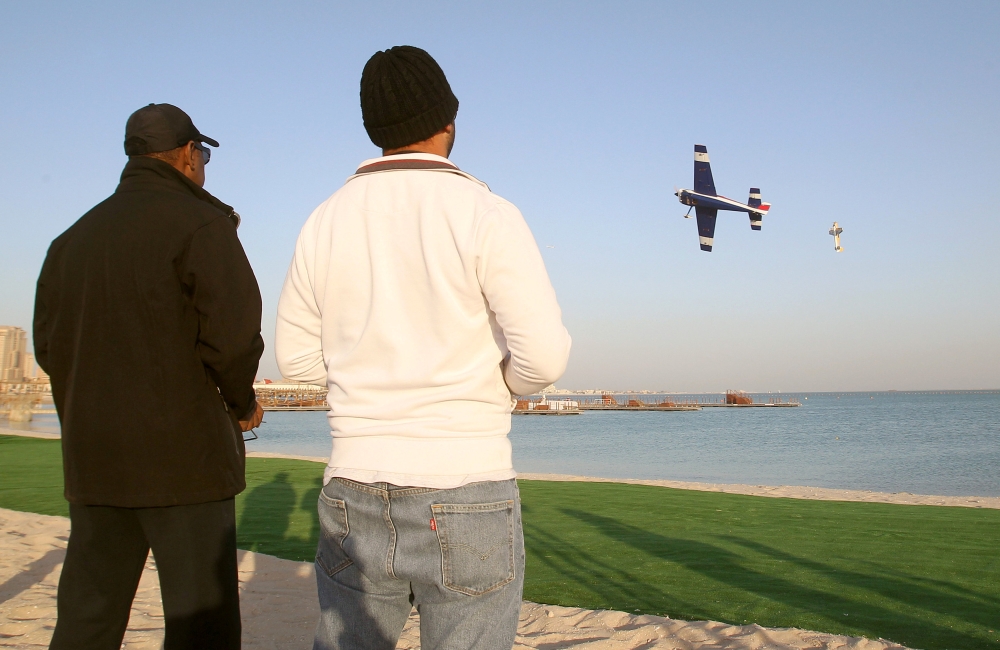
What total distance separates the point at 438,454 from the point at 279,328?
1.80 feet

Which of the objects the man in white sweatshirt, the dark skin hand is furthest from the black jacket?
A: the man in white sweatshirt

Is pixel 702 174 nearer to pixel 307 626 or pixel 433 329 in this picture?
pixel 307 626

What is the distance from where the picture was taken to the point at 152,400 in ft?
5.64

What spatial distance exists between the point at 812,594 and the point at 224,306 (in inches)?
165

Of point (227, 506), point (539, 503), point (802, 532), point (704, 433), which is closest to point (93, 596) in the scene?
point (227, 506)

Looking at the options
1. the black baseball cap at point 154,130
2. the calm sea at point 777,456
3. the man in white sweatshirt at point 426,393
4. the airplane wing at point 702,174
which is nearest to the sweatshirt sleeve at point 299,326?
the man in white sweatshirt at point 426,393

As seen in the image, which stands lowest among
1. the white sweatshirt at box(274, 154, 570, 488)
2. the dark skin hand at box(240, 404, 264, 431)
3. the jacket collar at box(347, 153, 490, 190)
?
the dark skin hand at box(240, 404, 264, 431)

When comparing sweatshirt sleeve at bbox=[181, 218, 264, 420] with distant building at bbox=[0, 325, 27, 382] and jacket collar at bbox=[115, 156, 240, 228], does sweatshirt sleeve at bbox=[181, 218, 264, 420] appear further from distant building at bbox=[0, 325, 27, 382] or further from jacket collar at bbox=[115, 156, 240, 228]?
distant building at bbox=[0, 325, 27, 382]

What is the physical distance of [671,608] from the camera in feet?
14.0

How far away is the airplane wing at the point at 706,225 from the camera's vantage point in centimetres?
2222

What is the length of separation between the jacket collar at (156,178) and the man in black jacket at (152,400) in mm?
45

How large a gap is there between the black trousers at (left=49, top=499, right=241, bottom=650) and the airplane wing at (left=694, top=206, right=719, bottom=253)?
70.5 ft

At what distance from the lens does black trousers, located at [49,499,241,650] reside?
1766mm

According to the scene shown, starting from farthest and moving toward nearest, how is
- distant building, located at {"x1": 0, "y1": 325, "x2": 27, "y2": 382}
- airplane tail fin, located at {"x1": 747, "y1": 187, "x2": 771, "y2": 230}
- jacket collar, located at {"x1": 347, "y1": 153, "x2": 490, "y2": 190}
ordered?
distant building, located at {"x1": 0, "y1": 325, "x2": 27, "y2": 382} < airplane tail fin, located at {"x1": 747, "y1": 187, "x2": 771, "y2": 230} < jacket collar, located at {"x1": 347, "y1": 153, "x2": 490, "y2": 190}
